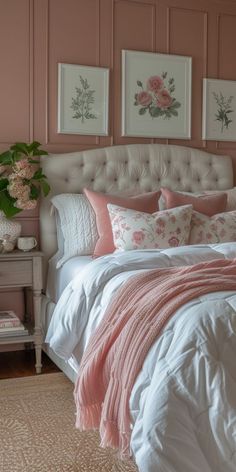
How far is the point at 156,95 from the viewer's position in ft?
13.5

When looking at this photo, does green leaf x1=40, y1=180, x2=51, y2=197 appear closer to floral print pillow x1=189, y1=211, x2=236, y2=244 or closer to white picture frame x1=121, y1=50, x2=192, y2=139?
white picture frame x1=121, y1=50, x2=192, y2=139

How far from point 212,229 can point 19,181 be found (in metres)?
1.23

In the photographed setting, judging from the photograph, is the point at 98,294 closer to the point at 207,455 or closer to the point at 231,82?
the point at 207,455

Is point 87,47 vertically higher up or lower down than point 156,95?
higher up

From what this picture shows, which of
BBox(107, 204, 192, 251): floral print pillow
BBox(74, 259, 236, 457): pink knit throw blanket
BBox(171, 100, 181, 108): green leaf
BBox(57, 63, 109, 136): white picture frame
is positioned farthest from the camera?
BBox(171, 100, 181, 108): green leaf

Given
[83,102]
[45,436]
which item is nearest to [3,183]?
[83,102]

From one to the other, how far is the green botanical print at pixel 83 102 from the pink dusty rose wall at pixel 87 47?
0.14 metres

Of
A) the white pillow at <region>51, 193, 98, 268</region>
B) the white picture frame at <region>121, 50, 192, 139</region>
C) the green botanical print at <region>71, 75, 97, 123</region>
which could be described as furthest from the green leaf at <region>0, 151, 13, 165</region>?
the white picture frame at <region>121, 50, 192, 139</region>

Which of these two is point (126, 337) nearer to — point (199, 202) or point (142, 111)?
point (199, 202)

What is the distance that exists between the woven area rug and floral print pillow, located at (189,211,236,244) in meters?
1.17

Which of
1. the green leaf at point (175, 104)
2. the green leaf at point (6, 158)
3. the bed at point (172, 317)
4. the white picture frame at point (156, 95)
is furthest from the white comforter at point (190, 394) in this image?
the green leaf at point (175, 104)

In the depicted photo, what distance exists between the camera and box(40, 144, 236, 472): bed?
1579mm

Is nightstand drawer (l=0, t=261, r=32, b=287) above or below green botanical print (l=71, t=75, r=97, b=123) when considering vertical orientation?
below

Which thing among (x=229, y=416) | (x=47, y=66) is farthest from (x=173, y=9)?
(x=229, y=416)
